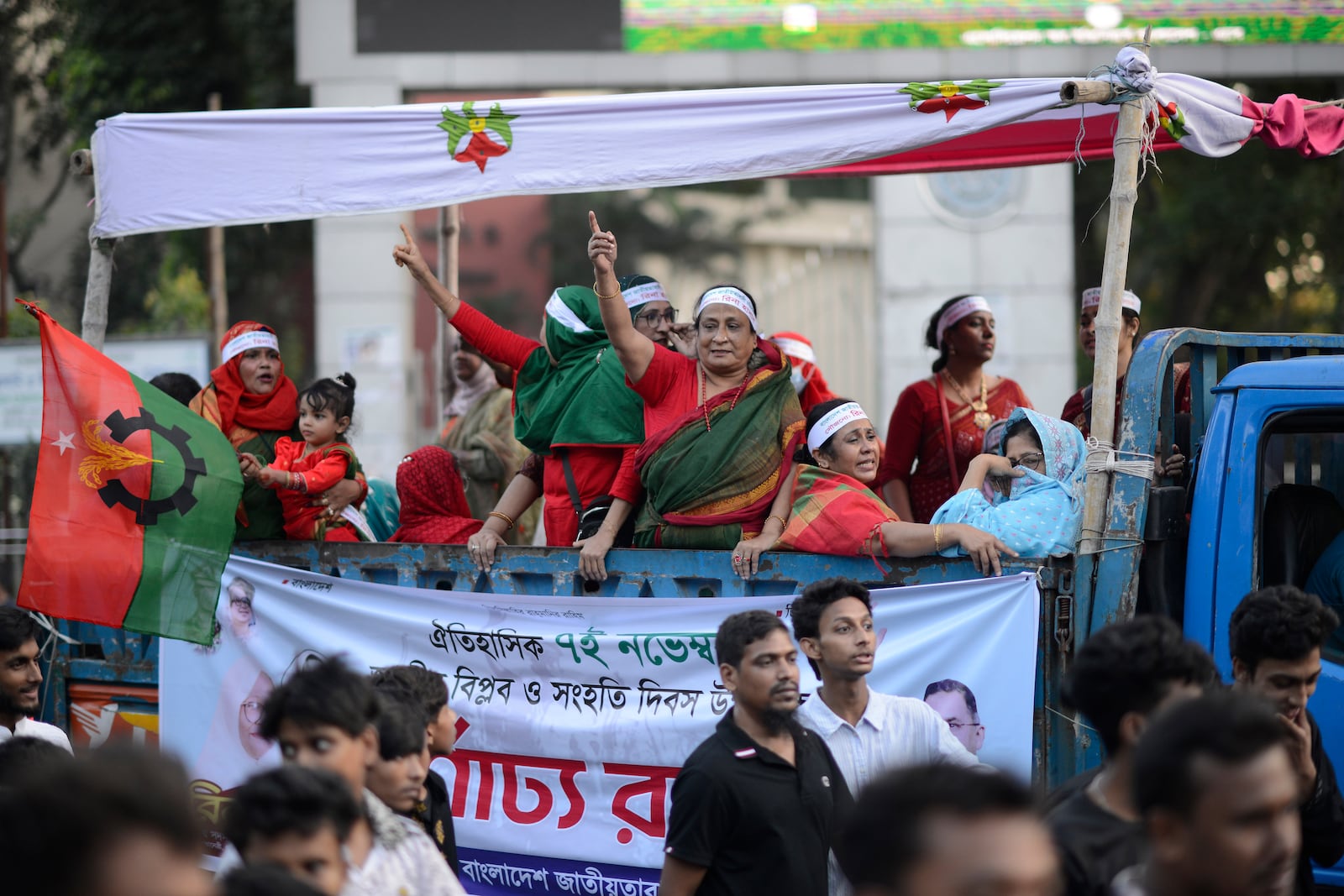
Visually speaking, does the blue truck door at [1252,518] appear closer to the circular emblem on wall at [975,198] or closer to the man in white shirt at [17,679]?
the man in white shirt at [17,679]

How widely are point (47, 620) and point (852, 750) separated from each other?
10.9 feet

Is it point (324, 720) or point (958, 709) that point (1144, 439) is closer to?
point (958, 709)

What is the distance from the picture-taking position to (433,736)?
3455mm

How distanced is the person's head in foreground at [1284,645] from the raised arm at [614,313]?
6.96 ft

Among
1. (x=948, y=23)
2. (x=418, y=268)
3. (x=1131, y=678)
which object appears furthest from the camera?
(x=948, y=23)

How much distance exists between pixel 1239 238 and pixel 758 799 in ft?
45.5

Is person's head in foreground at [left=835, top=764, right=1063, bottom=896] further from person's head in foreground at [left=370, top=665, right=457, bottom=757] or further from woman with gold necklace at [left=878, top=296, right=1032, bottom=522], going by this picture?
woman with gold necklace at [left=878, top=296, right=1032, bottom=522]

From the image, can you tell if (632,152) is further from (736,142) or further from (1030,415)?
(1030,415)

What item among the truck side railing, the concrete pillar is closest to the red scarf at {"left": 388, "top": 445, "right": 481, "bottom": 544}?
the truck side railing

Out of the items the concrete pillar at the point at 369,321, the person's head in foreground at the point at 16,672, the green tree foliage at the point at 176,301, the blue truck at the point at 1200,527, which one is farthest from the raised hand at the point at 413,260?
A: the green tree foliage at the point at 176,301

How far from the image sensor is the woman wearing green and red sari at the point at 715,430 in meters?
4.33

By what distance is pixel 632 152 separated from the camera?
4.54 m

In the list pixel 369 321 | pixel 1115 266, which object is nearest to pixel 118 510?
pixel 1115 266

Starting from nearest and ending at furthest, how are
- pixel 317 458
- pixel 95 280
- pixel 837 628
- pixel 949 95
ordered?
pixel 837 628
pixel 949 95
pixel 317 458
pixel 95 280
